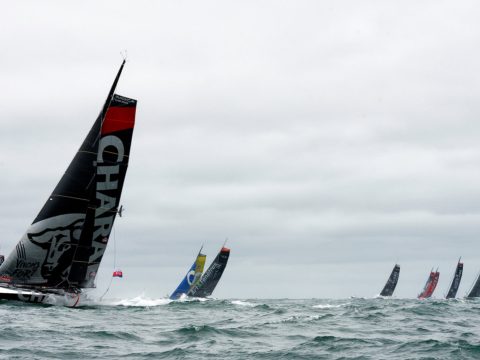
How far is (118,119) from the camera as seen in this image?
31.5 meters

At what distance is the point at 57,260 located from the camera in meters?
31.4

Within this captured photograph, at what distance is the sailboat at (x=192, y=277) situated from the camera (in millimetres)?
71062

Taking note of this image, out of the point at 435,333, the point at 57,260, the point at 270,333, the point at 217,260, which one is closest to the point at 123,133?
the point at 57,260

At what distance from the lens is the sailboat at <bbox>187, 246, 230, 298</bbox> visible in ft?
235

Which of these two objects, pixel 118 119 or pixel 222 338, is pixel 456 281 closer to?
pixel 118 119

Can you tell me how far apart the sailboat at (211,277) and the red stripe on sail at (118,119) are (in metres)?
42.0

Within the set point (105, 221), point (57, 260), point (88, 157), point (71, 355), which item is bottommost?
point (71, 355)

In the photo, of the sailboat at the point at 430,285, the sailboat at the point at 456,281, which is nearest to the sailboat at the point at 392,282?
the sailboat at the point at 430,285

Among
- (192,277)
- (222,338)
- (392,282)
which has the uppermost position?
(392,282)

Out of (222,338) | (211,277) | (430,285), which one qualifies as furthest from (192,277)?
(430,285)

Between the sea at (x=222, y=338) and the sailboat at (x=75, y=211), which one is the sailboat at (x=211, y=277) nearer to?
the sailboat at (x=75, y=211)

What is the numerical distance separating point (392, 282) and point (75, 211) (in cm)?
9593

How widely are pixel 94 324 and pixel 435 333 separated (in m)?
11.3

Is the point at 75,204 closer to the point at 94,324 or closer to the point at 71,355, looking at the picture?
the point at 94,324
